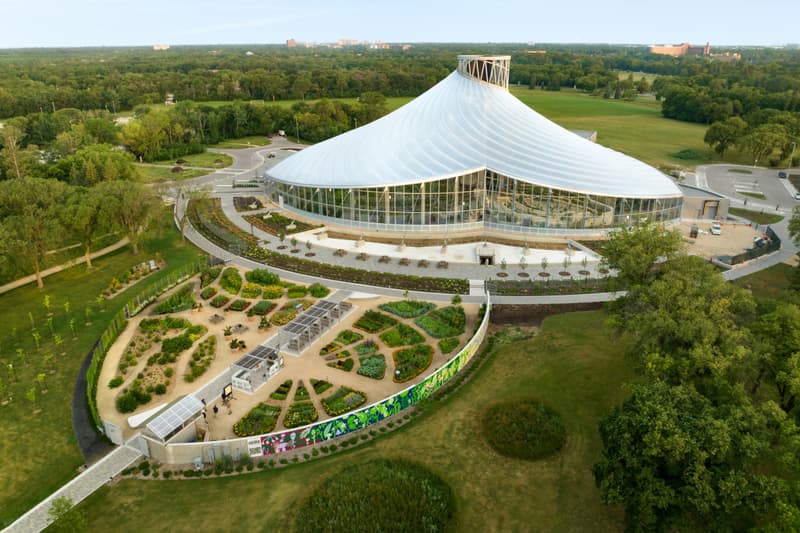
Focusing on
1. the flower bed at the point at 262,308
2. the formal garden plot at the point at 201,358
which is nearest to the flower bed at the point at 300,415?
the formal garden plot at the point at 201,358

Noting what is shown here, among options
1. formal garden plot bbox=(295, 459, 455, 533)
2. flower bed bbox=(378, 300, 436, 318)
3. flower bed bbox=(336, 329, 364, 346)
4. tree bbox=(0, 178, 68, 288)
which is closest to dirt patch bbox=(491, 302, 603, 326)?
flower bed bbox=(378, 300, 436, 318)

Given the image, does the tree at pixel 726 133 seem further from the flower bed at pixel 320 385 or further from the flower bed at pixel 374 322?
the flower bed at pixel 320 385

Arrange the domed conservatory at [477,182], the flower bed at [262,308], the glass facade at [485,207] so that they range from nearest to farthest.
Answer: the flower bed at [262,308]
the domed conservatory at [477,182]
the glass facade at [485,207]

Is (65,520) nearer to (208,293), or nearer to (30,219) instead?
(208,293)

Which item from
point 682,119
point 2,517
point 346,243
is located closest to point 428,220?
point 346,243

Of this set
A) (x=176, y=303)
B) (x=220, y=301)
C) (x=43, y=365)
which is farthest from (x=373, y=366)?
(x=43, y=365)

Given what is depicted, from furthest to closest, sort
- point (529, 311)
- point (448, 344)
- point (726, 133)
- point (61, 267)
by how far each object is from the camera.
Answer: point (726, 133)
point (61, 267)
point (529, 311)
point (448, 344)
